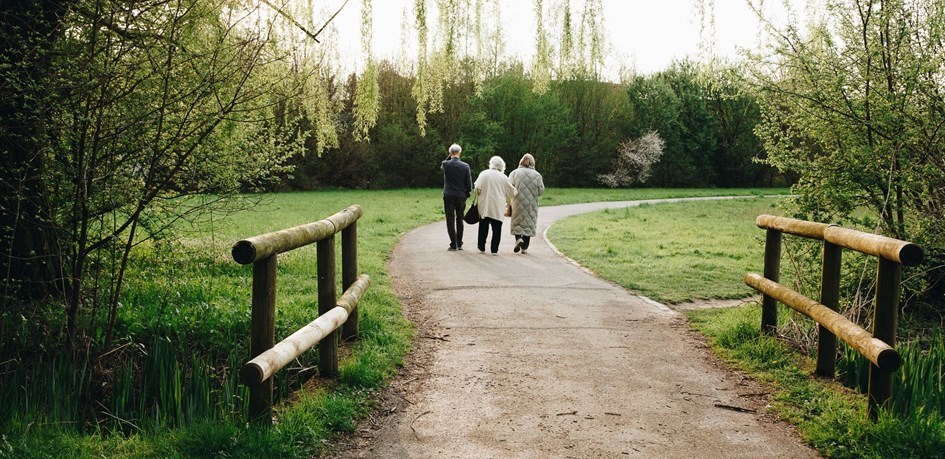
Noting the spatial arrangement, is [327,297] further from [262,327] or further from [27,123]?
[27,123]

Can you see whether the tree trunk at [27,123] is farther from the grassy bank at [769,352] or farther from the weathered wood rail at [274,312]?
the grassy bank at [769,352]

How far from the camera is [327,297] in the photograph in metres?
5.71

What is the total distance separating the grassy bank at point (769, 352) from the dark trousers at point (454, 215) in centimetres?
228

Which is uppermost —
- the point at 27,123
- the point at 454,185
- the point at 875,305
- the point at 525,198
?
the point at 27,123

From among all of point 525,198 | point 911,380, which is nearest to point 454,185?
point 525,198

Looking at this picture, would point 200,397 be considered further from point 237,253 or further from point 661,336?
point 661,336

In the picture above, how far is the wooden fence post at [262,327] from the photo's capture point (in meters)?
4.50

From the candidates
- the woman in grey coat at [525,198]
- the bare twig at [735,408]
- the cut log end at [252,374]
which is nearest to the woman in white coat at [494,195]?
the woman in grey coat at [525,198]

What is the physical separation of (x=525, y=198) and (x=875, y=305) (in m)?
9.06

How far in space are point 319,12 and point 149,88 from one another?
6.78 feet

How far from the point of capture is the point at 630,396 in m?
5.39

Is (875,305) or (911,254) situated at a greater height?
(911,254)

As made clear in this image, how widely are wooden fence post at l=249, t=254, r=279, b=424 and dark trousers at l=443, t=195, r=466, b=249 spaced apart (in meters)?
8.99

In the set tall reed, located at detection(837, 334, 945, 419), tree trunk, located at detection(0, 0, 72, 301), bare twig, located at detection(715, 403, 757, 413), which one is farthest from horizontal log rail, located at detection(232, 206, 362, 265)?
tall reed, located at detection(837, 334, 945, 419)
